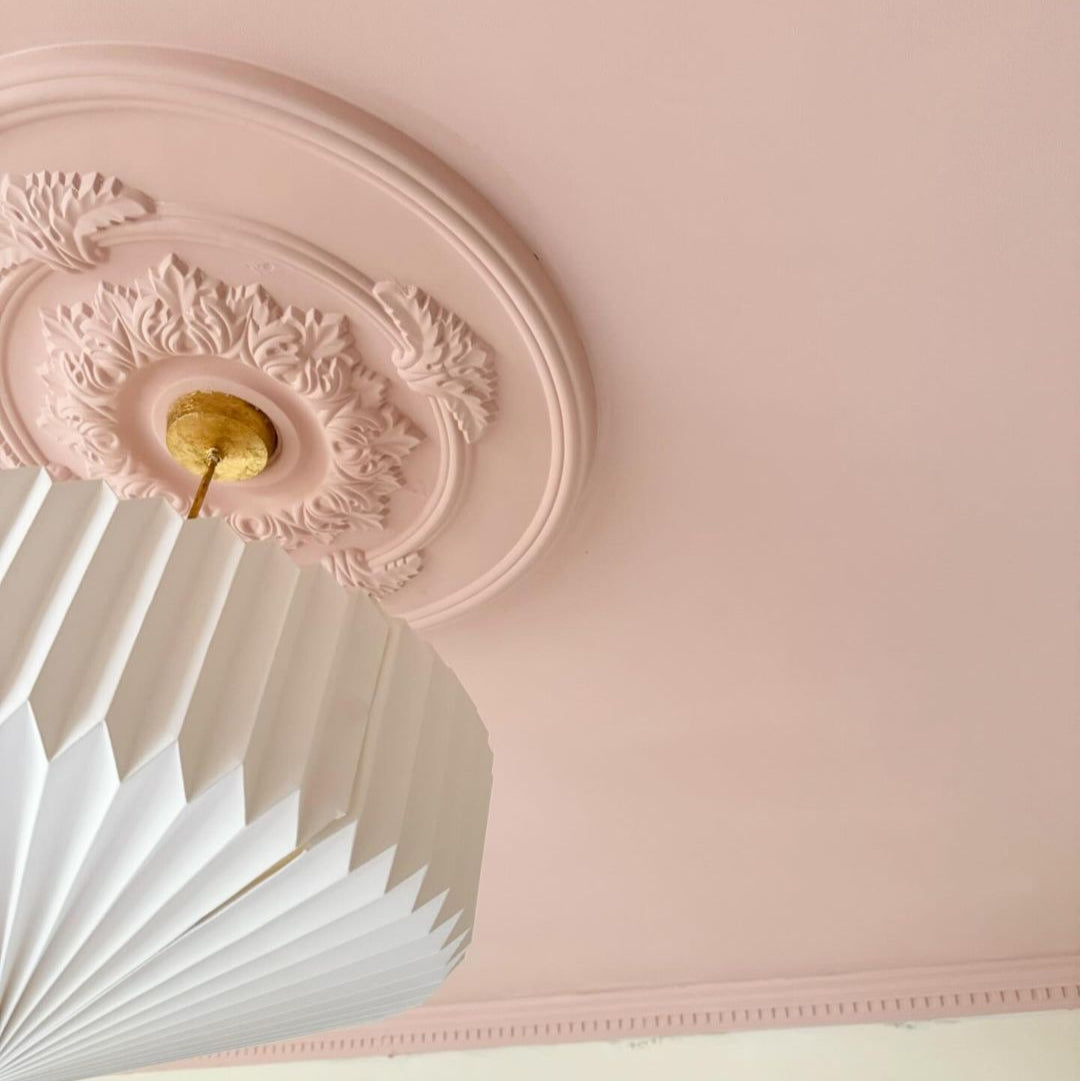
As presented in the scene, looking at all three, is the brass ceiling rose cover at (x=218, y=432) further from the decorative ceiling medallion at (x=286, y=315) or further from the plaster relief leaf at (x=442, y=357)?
the plaster relief leaf at (x=442, y=357)

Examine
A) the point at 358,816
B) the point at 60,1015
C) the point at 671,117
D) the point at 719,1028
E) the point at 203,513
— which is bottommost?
the point at 60,1015

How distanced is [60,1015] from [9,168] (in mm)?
917

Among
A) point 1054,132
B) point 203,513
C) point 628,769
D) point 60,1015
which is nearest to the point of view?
point 60,1015

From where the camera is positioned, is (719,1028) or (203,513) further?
(719,1028)

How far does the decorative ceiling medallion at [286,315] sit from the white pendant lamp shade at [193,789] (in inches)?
15.9

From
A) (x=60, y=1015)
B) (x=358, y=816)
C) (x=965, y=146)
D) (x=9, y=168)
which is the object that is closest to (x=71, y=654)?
(x=358, y=816)

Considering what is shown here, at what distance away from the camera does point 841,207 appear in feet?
3.68

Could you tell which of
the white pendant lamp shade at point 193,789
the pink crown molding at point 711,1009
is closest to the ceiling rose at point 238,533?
the white pendant lamp shade at point 193,789

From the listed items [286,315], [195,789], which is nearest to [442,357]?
[286,315]

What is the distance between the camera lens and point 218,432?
52.4 inches

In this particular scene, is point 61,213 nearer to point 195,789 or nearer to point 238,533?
point 238,533

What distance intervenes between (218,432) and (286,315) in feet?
0.67

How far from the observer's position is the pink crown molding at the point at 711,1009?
7.55 feet

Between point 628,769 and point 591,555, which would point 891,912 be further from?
point 591,555
